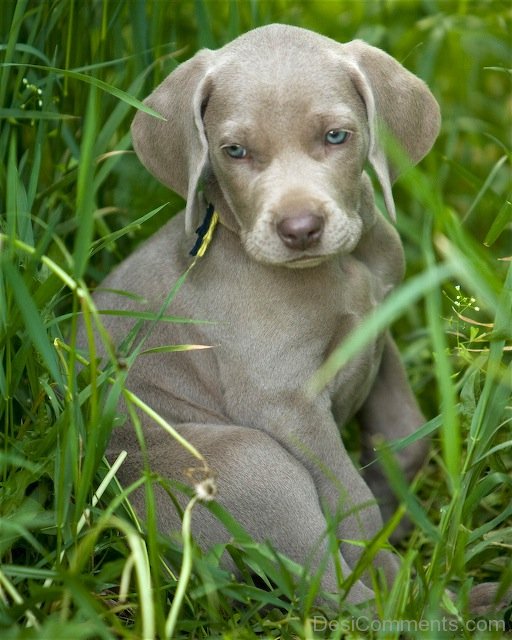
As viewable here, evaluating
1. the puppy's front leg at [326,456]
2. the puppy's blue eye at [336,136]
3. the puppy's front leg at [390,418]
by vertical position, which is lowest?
the puppy's front leg at [390,418]

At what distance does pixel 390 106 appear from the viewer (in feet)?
11.5

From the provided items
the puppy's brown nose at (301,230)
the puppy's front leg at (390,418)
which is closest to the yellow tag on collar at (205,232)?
the puppy's brown nose at (301,230)

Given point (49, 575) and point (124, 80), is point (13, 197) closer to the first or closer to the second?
point (49, 575)

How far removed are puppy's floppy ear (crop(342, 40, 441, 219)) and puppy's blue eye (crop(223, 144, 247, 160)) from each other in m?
0.43

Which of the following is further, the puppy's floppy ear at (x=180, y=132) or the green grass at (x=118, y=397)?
the puppy's floppy ear at (x=180, y=132)

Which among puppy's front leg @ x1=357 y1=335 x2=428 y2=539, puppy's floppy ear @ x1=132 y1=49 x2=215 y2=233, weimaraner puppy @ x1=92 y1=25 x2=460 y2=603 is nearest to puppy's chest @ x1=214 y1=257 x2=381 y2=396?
weimaraner puppy @ x1=92 y1=25 x2=460 y2=603

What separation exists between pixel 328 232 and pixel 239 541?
0.97 m

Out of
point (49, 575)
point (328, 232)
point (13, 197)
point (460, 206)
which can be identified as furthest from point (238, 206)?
point (460, 206)

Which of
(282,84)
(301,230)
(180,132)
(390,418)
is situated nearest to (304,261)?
(301,230)

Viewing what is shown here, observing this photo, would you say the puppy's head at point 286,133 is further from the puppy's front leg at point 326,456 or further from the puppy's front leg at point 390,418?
the puppy's front leg at point 390,418

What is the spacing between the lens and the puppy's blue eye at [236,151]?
340 centimetres

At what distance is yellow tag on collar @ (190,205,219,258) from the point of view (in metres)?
3.70

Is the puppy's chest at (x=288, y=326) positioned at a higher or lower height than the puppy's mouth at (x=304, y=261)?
lower

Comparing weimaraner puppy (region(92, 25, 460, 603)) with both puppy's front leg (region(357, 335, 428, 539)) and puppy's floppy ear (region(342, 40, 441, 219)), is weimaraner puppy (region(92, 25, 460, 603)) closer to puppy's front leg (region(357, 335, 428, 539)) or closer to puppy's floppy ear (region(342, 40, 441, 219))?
puppy's floppy ear (region(342, 40, 441, 219))
